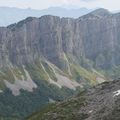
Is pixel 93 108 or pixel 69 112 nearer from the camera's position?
pixel 93 108

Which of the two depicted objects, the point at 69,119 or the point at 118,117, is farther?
the point at 69,119

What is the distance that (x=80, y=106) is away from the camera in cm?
11162

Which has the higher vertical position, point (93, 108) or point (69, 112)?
point (93, 108)

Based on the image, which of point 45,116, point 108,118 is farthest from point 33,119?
point 108,118

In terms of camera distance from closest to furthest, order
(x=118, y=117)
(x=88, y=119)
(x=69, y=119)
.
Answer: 1. (x=118, y=117)
2. (x=88, y=119)
3. (x=69, y=119)

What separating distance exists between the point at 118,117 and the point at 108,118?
2570mm

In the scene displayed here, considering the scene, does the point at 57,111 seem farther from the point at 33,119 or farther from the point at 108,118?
the point at 108,118

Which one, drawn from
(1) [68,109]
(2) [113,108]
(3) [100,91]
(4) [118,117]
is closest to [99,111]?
(2) [113,108]

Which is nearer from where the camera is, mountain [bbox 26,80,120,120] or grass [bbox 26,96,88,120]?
mountain [bbox 26,80,120,120]

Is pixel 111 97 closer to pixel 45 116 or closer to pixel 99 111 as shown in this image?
pixel 99 111

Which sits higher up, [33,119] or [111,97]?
[111,97]

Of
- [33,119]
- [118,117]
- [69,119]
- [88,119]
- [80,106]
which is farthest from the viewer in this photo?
[33,119]

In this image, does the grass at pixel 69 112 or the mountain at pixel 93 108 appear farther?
the grass at pixel 69 112

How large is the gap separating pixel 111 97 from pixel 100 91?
1878 centimetres
